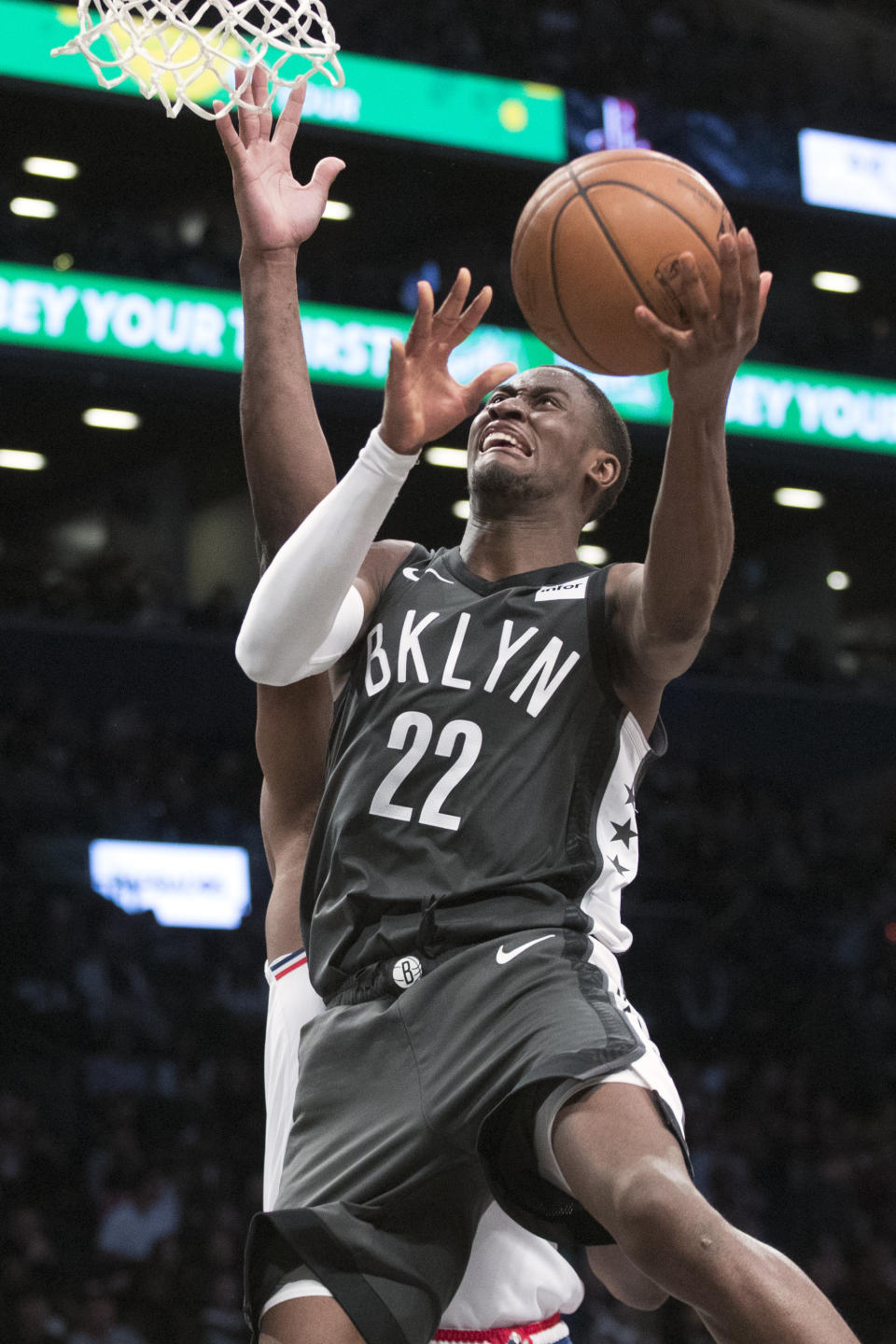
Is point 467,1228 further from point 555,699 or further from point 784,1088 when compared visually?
point 784,1088

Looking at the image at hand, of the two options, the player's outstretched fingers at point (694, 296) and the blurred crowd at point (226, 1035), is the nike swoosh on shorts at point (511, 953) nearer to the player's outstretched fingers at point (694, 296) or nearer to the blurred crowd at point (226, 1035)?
the player's outstretched fingers at point (694, 296)

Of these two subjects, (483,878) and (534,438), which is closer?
(483,878)

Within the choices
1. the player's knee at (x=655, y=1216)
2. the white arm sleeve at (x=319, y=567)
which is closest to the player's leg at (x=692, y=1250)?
the player's knee at (x=655, y=1216)

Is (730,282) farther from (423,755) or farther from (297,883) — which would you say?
(297,883)

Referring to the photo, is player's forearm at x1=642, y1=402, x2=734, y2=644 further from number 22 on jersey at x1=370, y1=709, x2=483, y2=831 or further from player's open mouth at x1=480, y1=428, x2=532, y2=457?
player's open mouth at x1=480, y1=428, x2=532, y2=457

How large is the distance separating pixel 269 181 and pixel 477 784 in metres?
1.40

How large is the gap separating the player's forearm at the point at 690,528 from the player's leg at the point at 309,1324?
1.21m

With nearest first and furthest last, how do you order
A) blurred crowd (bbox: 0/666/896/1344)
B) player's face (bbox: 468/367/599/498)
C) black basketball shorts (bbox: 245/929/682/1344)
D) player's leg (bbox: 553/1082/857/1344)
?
player's leg (bbox: 553/1082/857/1344) → black basketball shorts (bbox: 245/929/682/1344) → player's face (bbox: 468/367/599/498) → blurred crowd (bbox: 0/666/896/1344)

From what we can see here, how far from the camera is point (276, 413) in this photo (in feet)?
10.4

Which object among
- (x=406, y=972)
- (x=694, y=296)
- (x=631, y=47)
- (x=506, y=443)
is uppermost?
(x=631, y=47)

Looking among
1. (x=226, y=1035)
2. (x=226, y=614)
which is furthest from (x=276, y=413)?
(x=226, y=614)

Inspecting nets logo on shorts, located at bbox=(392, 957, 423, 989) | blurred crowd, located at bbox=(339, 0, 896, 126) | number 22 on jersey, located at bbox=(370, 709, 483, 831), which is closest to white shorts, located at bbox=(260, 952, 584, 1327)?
nets logo on shorts, located at bbox=(392, 957, 423, 989)

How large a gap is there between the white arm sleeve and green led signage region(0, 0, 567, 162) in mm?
9561

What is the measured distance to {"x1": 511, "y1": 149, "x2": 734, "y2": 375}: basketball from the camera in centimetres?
287
